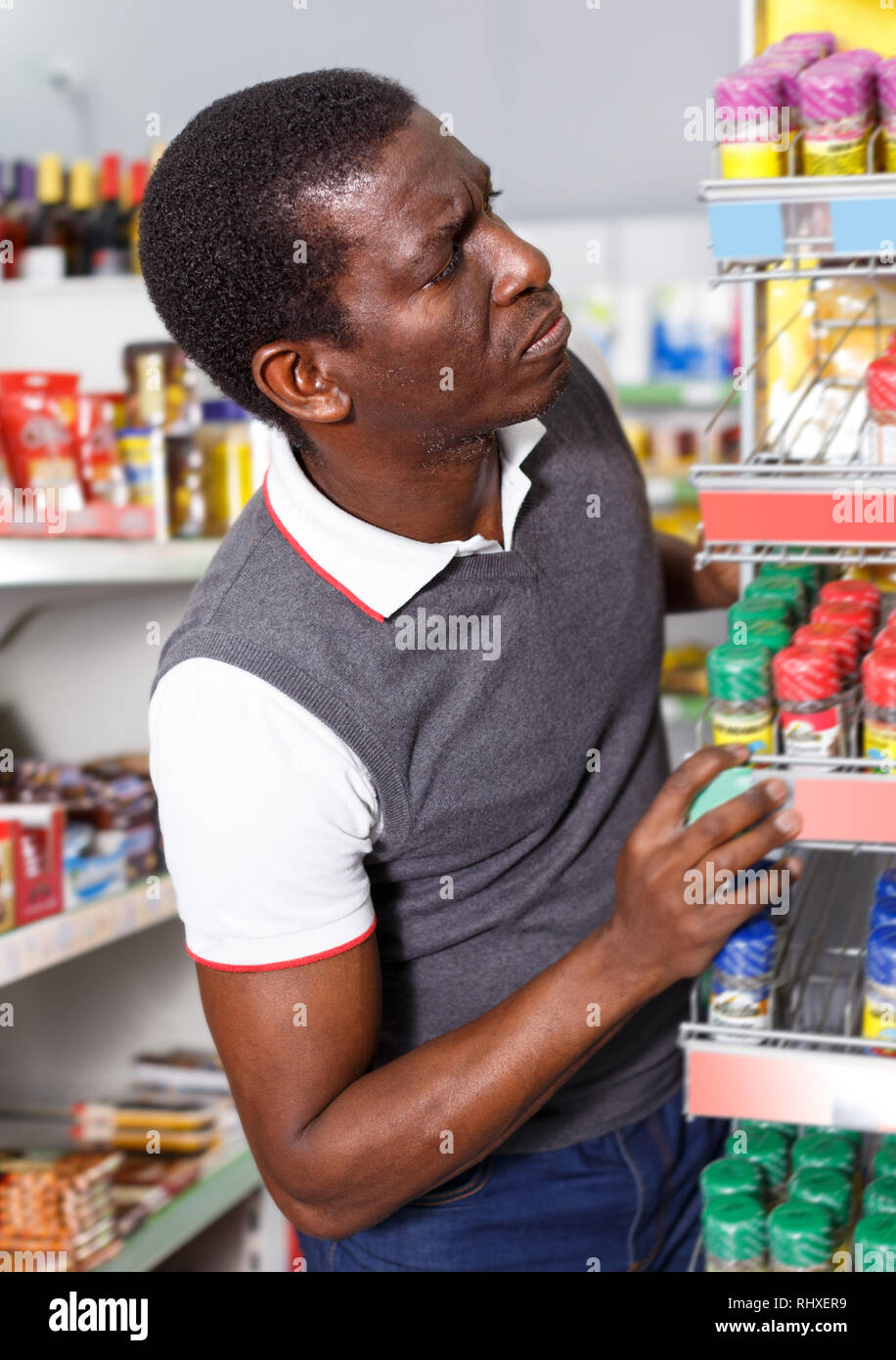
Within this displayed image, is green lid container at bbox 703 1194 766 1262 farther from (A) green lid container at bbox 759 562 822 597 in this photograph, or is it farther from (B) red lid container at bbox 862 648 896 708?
(A) green lid container at bbox 759 562 822 597

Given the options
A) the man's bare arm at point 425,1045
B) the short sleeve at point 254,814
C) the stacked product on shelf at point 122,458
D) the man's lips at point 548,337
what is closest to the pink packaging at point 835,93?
the man's lips at point 548,337

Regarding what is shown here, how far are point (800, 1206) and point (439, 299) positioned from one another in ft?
2.82

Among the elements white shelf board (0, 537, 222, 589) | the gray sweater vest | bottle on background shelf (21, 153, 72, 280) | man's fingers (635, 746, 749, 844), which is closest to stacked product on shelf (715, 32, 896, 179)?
the gray sweater vest

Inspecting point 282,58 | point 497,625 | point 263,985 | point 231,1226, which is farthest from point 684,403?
point 263,985

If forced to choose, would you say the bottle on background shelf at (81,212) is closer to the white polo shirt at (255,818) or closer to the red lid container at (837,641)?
the white polo shirt at (255,818)

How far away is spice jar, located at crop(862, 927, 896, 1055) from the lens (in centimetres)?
116

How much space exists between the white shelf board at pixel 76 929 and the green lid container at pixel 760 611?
1094 mm

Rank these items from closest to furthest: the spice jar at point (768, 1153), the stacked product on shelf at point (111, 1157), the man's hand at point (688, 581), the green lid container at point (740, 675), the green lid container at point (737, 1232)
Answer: the green lid container at point (740, 675), the green lid container at point (737, 1232), the spice jar at point (768, 1153), the man's hand at point (688, 581), the stacked product on shelf at point (111, 1157)

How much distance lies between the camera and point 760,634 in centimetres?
122

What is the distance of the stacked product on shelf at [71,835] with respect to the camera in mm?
1893

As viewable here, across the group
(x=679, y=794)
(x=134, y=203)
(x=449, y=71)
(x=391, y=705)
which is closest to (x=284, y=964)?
(x=391, y=705)

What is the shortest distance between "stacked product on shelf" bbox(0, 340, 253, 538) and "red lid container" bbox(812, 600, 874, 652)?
3.97ft

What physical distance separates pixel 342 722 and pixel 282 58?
15.2 ft

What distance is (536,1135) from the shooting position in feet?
4.58
